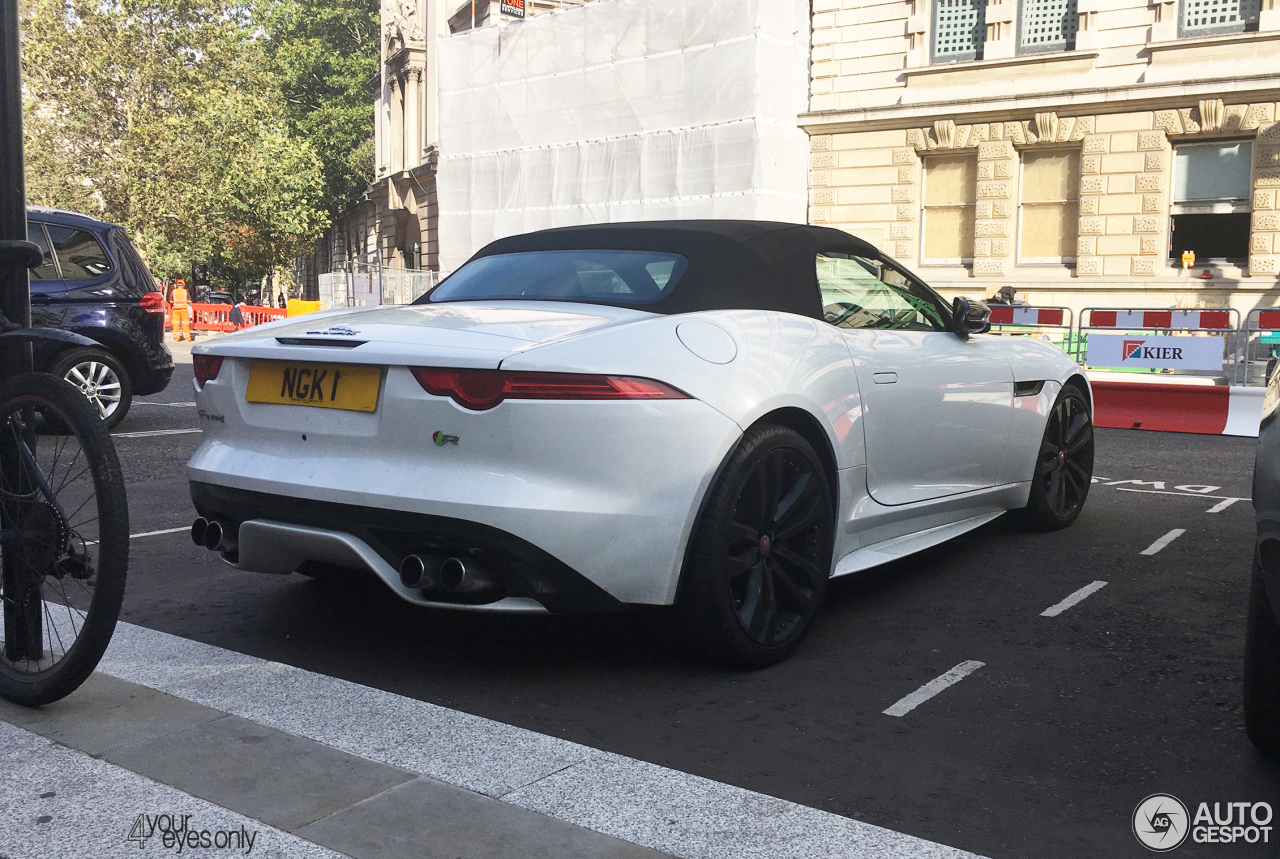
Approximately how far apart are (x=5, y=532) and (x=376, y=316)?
1.23 metres

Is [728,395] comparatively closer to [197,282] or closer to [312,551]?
[312,551]

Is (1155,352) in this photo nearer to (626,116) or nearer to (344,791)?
(344,791)

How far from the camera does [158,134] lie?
42500 millimetres

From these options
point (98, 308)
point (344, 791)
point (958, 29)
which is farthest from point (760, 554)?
point (958, 29)

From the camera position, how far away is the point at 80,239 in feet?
33.0

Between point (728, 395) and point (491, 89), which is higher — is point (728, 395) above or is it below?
below

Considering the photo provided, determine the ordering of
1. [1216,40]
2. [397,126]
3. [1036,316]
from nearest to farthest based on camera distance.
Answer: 1. [1036,316]
2. [1216,40]
3. [397,126]

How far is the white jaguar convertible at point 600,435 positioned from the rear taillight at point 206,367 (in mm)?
10

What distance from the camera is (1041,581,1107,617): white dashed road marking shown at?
175 inches

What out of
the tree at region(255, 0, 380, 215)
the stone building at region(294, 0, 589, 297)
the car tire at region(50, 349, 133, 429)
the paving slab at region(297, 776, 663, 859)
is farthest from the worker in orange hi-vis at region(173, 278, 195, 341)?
the paving slab at region(297, 776, 663, 859)

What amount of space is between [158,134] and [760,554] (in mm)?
43876

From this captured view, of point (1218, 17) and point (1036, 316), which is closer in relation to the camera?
point (1036, 316)

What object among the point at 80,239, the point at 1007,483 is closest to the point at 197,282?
the point at 80,239

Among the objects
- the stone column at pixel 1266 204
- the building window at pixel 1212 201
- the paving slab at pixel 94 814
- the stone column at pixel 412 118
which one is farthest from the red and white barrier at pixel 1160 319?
the stone column at pixel 412 118
